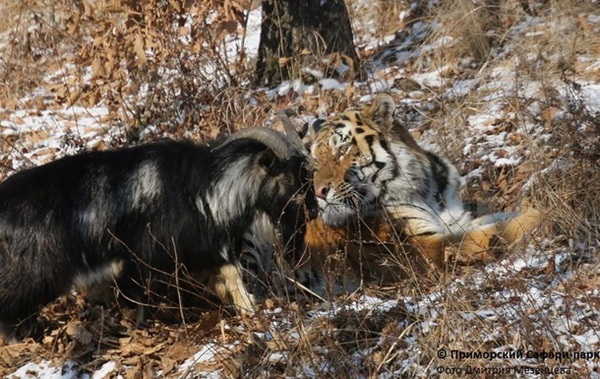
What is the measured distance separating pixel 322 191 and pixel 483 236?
118 cm

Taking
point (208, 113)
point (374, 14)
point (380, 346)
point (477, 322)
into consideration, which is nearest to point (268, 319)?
point (380, 346)

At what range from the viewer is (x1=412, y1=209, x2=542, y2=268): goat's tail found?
619cm

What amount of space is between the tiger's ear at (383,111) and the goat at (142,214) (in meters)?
0.91

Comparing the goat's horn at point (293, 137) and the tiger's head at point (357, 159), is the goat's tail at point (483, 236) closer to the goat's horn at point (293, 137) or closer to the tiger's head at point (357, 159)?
the tiger's head at point (357, 159)

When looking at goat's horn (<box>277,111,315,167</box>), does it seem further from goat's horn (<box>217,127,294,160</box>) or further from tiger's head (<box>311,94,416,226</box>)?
tiger's head (<box>311,94,416,226</box>)

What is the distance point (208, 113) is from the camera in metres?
8.66

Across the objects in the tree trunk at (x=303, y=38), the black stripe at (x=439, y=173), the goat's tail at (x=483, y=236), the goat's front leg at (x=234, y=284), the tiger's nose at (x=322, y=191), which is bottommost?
the goat's tail at (x=483, y=236)

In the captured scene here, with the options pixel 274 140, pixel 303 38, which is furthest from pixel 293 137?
pixel 303 38

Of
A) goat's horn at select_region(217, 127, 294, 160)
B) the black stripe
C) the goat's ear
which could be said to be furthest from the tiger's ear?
the goat's ear

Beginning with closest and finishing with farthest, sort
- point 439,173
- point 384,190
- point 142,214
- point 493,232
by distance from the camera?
1. point 142,214
2. point 493,232
3. point 384,190
4. point 439,173

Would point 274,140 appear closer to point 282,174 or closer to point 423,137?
point 282,174

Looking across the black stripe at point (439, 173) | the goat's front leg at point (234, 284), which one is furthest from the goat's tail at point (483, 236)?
the goat's front leg at point (234, 284)

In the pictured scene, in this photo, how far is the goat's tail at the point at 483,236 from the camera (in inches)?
244

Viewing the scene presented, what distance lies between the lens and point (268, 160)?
6.18 m
